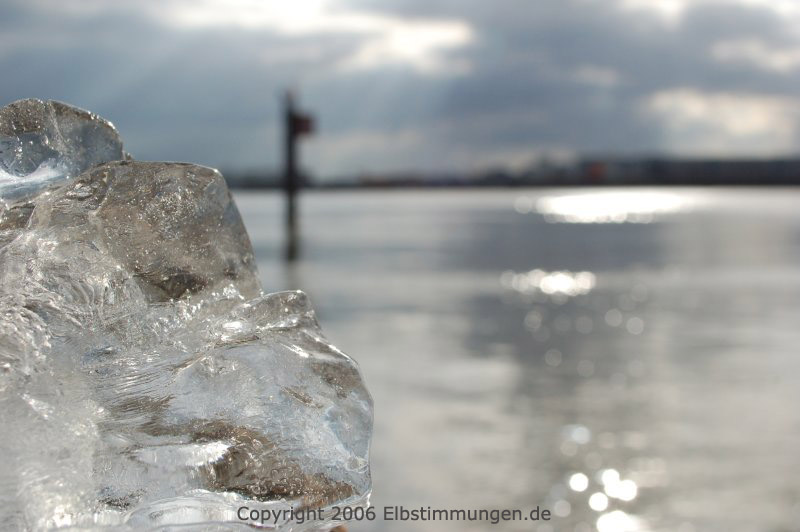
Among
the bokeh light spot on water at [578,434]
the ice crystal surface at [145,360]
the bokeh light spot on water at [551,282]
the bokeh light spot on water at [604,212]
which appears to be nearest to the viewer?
the ice crystal surface at [145,360]

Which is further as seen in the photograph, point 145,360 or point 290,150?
point 290,150

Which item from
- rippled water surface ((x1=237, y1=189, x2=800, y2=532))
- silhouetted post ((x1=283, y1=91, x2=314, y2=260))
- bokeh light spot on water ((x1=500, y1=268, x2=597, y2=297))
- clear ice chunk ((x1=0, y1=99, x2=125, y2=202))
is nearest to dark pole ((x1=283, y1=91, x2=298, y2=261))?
silhouetted post ((x1=283, y1=91, x2=314, y2=260))

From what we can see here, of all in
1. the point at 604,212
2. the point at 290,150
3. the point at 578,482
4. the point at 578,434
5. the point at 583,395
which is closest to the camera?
the point at 578,482

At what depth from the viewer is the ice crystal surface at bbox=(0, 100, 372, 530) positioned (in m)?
1.09

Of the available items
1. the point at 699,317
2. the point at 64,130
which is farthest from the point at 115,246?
the point at 699,317

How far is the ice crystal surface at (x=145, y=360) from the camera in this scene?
1.09 meters

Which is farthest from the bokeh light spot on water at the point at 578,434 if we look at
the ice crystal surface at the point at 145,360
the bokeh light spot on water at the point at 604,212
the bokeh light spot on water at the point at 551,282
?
the bokeh light spot on water at the point at 604,212

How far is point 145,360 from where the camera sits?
126 cm

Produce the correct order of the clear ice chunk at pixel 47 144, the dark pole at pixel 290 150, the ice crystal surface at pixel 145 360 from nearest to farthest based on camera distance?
the ice crystal surface at pixel 145 360
the clear ice chunk at pixel 47 144
the dark pole at pixel 290 150

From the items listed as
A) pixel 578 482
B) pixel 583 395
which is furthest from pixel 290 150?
pixel 578 482

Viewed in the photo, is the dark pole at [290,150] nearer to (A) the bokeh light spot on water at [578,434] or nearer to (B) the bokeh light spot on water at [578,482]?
(A) the bokeh light spot on water at [578,434]

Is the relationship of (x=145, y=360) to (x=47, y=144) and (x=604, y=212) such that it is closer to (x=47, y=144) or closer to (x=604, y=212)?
(x=47, y=144)

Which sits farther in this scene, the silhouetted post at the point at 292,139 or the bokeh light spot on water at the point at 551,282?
the silhouetted post at the point at 292,139

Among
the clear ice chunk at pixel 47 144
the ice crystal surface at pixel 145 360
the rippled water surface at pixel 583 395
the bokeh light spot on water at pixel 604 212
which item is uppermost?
the clear ice chunk at pixel 47 144
